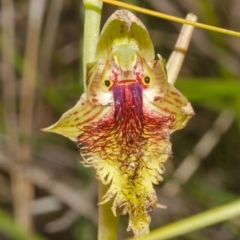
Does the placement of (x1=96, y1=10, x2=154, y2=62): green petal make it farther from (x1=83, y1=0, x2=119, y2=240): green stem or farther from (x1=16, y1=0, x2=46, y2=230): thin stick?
(x1=16, y1=0, x2=46, y2=230): thin stick

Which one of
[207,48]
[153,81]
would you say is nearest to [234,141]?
[207,48]

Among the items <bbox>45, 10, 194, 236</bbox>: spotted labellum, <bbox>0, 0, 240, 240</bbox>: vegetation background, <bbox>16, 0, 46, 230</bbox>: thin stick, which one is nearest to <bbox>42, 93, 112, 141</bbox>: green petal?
<bbox>45, 10, 194, 236</bbox>: spotted labellum

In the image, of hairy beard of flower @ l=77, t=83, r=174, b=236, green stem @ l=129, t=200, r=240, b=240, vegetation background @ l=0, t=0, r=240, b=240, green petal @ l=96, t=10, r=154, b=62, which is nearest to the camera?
green stem @ l=129, t=200, r=240, b=240

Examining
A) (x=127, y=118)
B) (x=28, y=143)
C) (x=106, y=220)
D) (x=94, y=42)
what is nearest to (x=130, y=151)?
(x=127, y=118)

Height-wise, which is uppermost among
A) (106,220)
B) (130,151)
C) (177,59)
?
(177,59)

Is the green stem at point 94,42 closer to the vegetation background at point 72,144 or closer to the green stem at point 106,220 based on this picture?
the green stem at point 106,220

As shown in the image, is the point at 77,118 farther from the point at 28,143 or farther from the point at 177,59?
the point at 28,143
